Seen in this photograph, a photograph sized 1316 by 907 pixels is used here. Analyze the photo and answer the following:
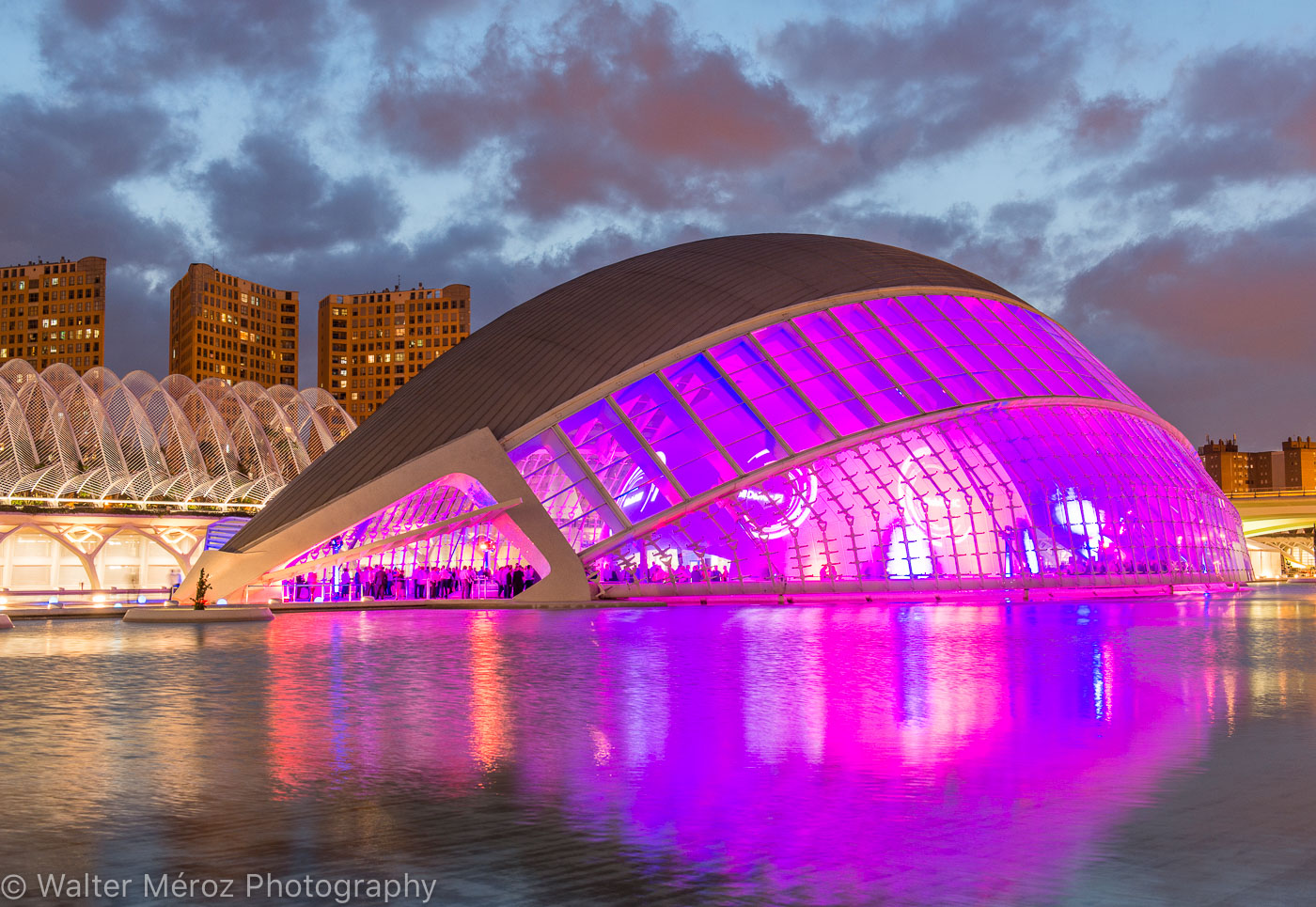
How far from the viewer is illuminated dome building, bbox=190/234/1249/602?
113ft

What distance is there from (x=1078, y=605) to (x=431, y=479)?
17.7 meters

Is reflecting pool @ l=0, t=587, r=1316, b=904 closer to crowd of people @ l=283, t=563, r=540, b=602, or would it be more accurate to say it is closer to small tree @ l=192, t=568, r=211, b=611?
small tree @ l=192, t=568, r=211, b=611

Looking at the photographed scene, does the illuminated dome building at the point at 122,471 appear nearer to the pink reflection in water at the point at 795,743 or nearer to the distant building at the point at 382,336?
the pink reflection in water at the point at 795,743

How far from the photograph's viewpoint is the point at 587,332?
3931 centimetres

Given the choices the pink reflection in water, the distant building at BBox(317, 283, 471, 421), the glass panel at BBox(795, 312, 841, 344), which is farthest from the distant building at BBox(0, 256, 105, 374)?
the pink reflection in water

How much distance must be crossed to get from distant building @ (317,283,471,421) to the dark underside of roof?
14849 cm

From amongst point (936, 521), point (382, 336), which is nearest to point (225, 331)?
point (382, 336)

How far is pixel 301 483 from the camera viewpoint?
126ft

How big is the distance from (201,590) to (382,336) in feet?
553

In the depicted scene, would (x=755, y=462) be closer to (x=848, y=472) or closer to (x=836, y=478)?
(x=836, y=478)

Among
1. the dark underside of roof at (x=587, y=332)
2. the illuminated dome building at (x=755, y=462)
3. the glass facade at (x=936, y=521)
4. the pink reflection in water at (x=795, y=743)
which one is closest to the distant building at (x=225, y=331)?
the dark underside of roof at (x=587, y=332)

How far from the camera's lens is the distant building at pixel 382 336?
631 ft

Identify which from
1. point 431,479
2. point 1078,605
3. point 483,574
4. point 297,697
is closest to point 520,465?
point 431,479

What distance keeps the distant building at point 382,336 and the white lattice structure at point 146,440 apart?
115253 millimetres
